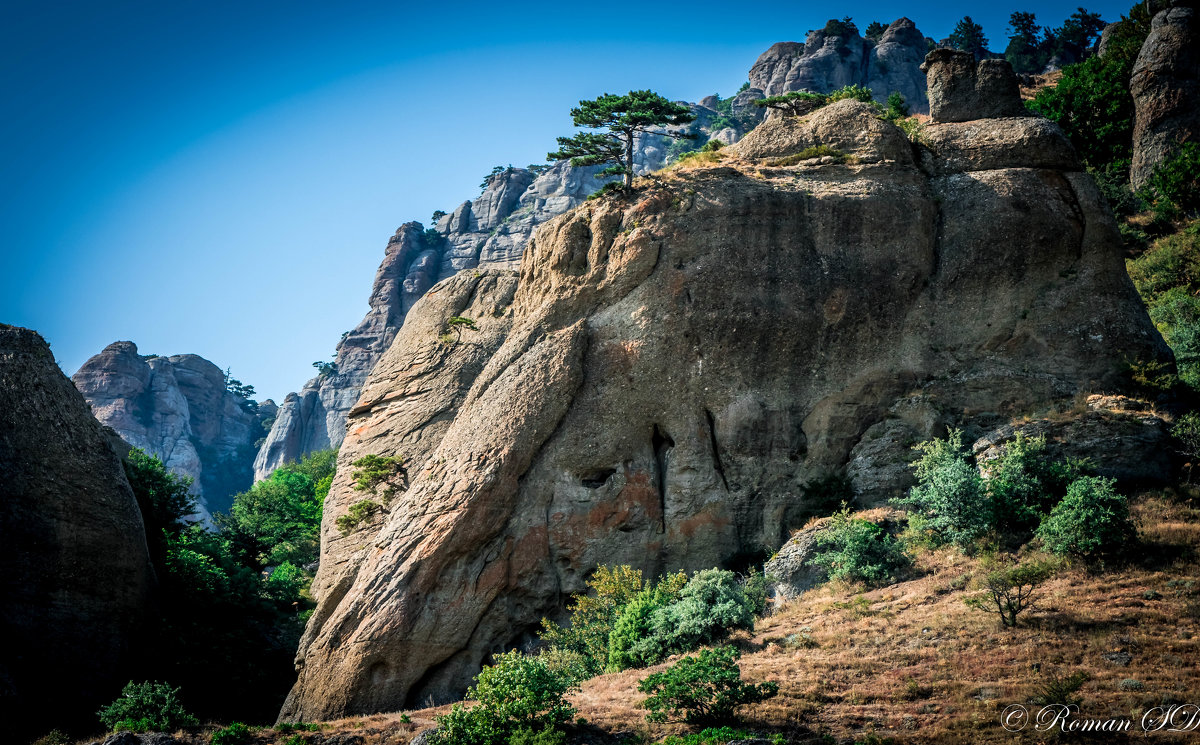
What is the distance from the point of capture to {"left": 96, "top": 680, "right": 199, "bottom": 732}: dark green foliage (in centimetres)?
2077

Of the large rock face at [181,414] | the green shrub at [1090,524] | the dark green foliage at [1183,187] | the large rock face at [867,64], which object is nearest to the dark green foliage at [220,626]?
the green shrub at [1090,524]

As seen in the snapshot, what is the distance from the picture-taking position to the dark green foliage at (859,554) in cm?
2303

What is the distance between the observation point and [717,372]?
1097 inches

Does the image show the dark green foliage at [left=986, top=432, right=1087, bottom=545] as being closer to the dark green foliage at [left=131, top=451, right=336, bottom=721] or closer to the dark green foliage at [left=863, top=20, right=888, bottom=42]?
the dark green foliage at [left=131, top=451, right=336, bottom=721]

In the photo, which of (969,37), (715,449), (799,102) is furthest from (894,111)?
(969,37)

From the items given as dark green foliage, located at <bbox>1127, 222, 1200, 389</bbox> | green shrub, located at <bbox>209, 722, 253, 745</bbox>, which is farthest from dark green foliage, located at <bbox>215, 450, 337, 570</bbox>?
dark green foliage, located at <bbox>1127, 222, 1200, 389</bbox>

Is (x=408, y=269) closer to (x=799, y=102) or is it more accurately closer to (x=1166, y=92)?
(x=799, y=102)

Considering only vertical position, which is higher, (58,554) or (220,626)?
(58,554)

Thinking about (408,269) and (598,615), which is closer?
(598,615)

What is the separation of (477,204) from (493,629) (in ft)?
276

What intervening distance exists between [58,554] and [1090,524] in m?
29.2

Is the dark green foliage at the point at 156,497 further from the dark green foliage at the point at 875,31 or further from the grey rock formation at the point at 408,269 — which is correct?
the dark green foliage at the point at 875,31

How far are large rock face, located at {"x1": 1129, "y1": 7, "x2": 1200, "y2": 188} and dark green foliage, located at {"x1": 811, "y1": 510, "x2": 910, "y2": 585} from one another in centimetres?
3427

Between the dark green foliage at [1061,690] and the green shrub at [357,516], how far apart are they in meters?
22.0
